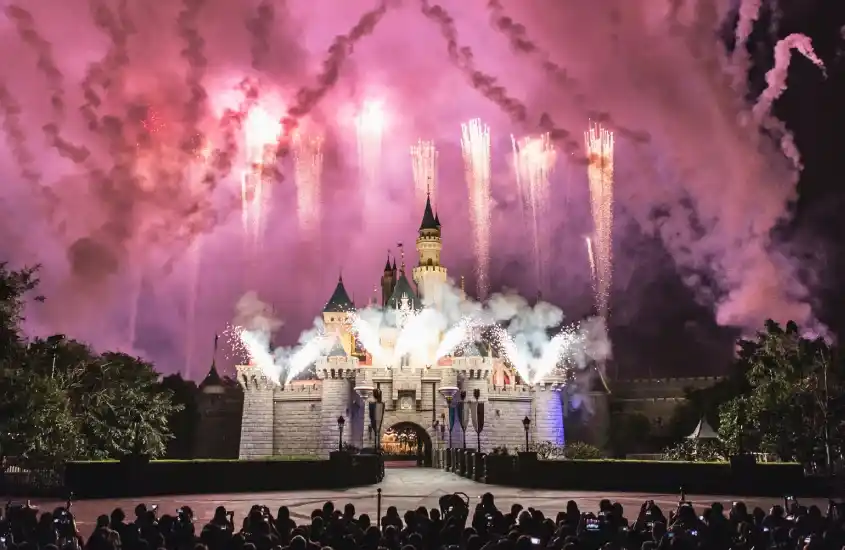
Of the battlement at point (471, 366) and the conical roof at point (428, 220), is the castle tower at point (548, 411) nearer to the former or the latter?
the battlement at point (471, 366)

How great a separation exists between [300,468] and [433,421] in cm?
3086

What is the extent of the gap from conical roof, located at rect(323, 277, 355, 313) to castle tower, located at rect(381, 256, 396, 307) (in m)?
10.7

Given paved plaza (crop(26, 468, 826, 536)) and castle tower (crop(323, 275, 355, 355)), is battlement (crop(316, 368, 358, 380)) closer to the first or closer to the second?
castle tower (crop(323, 275, 355, 355))

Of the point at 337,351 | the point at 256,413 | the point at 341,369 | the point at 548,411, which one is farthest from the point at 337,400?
the point at 548,411

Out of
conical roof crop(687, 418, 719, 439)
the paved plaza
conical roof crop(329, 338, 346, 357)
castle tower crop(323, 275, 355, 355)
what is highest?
castle tower crop(323, 275, 355, 355)

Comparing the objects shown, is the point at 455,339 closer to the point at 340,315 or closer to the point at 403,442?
the point at 403,442

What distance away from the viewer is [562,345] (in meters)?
73.8

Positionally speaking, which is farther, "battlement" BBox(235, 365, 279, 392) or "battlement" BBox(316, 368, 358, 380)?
"battlement" BBox(235, 365, 279, 392)

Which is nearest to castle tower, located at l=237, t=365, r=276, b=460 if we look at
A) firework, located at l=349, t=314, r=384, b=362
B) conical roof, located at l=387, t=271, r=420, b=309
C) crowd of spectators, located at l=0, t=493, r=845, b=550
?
firework, located at l=349, t=314, r=384, b=362

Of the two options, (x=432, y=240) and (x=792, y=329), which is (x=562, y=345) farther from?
(x=792, y=329)

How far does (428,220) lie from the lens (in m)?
90.9

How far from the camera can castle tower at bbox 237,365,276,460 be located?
66.0 m

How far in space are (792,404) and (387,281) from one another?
67.8 m

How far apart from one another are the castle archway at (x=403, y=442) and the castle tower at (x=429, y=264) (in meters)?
15.3
